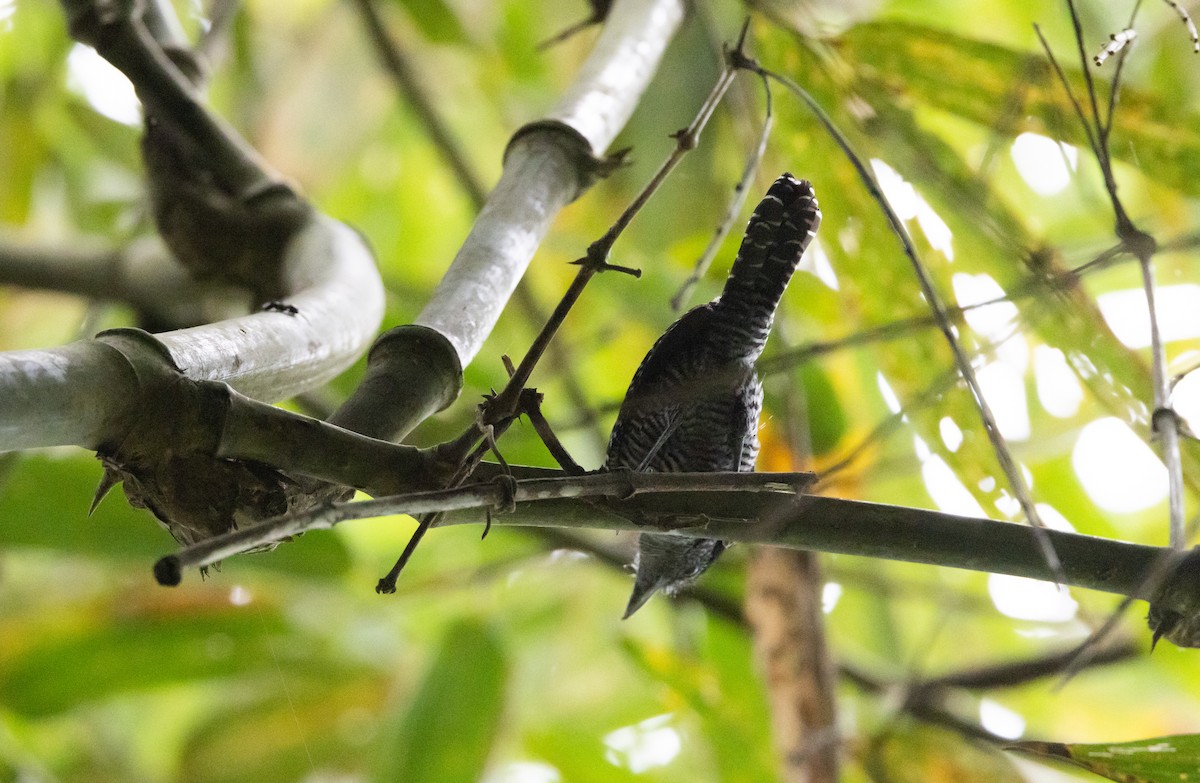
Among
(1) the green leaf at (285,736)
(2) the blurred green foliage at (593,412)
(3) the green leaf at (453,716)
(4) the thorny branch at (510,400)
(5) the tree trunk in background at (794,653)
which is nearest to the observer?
(4) the thorny branch at (510,400)

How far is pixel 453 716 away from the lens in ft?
4.66

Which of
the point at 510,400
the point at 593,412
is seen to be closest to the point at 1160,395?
the point at 510,400

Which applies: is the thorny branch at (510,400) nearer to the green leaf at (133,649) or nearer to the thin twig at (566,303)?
the thin twig at (566,303)

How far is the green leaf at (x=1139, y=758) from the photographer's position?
64cm

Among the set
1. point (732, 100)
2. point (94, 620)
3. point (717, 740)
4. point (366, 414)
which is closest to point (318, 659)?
point (94, 620)

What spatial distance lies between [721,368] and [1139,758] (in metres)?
0.34

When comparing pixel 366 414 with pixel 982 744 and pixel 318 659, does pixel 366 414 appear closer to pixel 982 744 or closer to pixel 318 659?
pixel 982 744

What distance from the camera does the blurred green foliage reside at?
0.93m

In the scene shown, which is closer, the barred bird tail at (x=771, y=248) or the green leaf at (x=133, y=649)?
the barred bird tail at (x=771, y=248)

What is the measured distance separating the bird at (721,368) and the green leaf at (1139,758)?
0.87 ft

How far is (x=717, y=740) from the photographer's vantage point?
1.48m

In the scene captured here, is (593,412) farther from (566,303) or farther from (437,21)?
(437,21)

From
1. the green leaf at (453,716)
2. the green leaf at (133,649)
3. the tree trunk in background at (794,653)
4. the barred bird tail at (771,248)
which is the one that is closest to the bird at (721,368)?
the barred bird tail at (771,248)

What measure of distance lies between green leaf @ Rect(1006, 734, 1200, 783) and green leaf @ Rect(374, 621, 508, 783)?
87 cm
